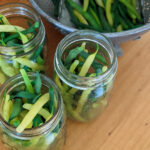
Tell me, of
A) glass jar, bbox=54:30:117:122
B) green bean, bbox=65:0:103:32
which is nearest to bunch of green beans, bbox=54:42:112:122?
glass jar, bbox=54:30:117:122

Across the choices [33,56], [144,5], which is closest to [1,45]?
[33,56]

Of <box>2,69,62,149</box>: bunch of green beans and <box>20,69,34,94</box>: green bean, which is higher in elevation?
<box>20,69,34,94</box>: green bean

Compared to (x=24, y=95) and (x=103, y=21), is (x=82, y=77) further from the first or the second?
(x=103, y=21)

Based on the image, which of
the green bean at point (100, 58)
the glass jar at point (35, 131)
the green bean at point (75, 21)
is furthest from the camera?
the green bean at point (75, 21)

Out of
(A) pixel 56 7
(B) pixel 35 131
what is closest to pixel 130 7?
(A) pixel 56 7

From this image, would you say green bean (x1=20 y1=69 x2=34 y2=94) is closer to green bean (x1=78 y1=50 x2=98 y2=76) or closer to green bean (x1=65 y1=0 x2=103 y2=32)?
green bean (x1=78 y1=50 x2=98 y2=76)

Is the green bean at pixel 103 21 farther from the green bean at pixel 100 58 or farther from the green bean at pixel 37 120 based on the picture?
the green bean at pixel 37 120

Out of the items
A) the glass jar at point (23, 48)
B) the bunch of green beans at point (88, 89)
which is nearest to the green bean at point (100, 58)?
the bunch of green beans at point (88, 89)
